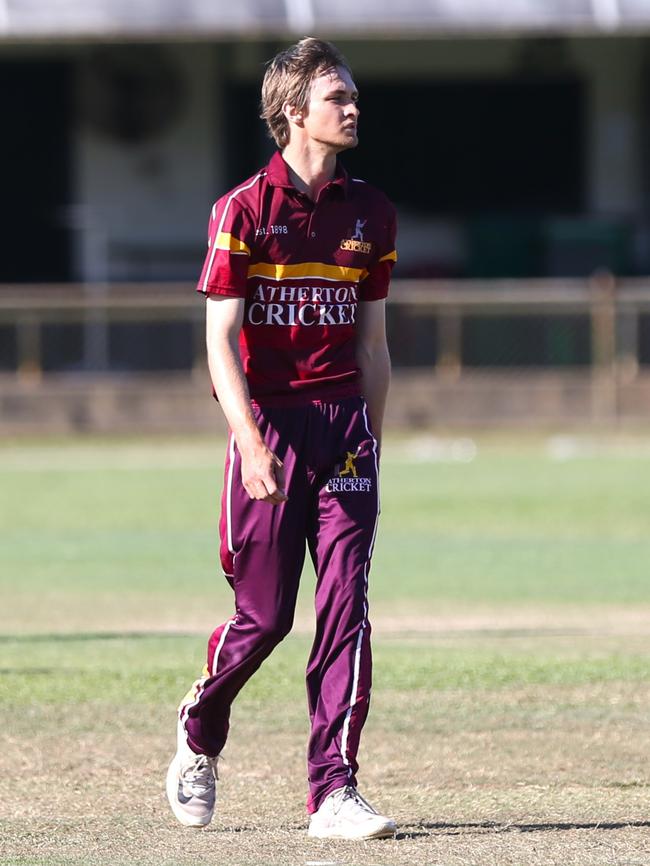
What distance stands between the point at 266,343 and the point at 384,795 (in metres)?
1.54

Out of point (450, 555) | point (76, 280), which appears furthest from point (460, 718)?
point (76, 280)

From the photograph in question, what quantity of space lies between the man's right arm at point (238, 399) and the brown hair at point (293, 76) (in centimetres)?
55

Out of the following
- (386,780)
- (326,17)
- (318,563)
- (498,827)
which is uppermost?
(326,17)

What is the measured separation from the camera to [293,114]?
17.3 ft

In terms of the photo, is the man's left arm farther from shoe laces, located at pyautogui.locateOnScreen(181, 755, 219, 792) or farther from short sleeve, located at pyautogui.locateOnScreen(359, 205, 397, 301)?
shoe laces, located at pyautogui.locateOnScreen(181, 755, 219, 792)

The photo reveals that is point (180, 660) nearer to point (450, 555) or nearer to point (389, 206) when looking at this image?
point (389, 206)

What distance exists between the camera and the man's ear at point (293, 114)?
525 centimetres

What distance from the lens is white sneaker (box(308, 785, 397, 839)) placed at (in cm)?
505

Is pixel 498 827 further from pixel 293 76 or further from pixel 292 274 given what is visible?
pixel 293 76

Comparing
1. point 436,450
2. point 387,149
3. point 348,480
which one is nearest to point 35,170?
point 387,149

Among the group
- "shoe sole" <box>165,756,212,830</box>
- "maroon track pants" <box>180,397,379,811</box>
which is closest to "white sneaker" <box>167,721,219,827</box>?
"shoe sole" <box>165,756,212,830</box>

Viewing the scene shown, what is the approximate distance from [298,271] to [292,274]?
0.02m

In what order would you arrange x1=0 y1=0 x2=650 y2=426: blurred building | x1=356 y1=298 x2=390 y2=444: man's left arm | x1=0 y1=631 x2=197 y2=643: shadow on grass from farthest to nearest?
x1=0 y1=0 x2=650 y2=426: blurred building < x1=0 y1=631 x2=197 y2=643: shadow on grass < x1=356 y1=298 x2=390 y2=444: man's left arm

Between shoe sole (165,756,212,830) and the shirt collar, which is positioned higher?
the shirt collar
